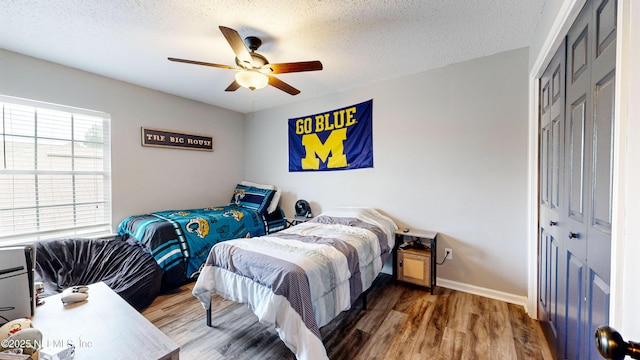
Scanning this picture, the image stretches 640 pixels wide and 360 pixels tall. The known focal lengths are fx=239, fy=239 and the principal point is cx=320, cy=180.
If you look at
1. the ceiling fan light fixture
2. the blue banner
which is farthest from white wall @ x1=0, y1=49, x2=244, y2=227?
the ceiling fan light fixture

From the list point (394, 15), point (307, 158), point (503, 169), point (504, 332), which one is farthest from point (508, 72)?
point (307, 158)

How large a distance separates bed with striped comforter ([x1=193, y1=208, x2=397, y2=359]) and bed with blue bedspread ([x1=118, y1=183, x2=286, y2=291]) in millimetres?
947

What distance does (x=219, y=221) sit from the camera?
317 cm

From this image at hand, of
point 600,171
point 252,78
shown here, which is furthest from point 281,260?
point 600,171

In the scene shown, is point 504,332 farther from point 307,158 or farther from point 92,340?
point 307,158

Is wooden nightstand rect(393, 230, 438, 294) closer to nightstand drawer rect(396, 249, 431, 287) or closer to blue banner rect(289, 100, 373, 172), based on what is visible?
nightstand drawer rect(396, 249, 431, 287)

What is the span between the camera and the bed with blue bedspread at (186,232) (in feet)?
8.50

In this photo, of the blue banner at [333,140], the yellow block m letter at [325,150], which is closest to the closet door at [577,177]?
the blue banner at [333,140]

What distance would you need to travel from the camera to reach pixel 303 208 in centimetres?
375

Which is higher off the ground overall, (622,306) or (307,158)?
(307,158)

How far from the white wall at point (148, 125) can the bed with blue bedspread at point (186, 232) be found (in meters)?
0.42

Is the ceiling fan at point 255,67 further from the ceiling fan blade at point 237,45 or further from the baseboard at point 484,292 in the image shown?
the baseboard at point 484,292

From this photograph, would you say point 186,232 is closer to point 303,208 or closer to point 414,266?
point 303,208

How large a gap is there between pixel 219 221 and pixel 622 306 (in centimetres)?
332
